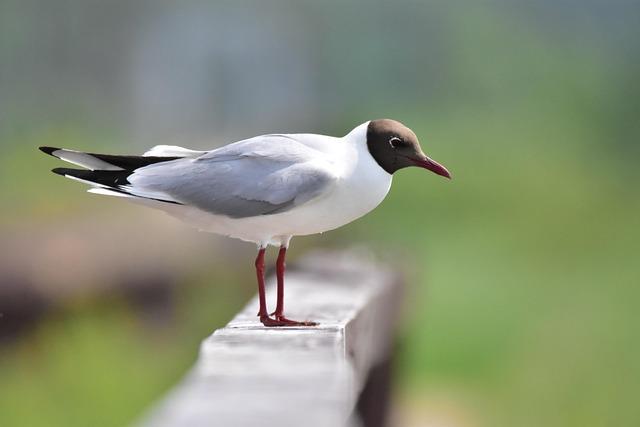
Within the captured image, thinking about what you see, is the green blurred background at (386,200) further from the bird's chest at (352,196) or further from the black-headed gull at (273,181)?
the bird's chest at (352,196)

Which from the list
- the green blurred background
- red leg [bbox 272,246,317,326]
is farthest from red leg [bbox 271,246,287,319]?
the green blurred background

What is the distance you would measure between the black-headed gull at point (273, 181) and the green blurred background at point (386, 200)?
1.42 meters

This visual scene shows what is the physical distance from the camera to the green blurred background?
529 centimetres

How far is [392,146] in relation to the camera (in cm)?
297

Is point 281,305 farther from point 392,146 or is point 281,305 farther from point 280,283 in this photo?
point 392,146

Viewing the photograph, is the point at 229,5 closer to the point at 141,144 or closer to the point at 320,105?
the point at 320,105

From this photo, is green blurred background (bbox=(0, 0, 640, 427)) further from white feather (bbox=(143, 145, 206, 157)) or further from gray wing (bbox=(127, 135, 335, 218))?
gray wing (bbox=(127, 135, 335, 218))

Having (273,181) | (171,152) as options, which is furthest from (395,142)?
(171,152)

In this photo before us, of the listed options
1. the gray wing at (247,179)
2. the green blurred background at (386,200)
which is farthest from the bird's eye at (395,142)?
the green blurred background at (386,200)

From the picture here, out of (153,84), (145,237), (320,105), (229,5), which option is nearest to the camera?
(145,237)

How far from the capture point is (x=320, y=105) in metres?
16.8

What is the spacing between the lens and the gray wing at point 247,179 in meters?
2.87

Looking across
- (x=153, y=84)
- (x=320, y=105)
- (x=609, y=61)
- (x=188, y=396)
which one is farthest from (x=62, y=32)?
(x=188, y=396)

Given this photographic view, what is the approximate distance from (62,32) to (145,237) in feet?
43.0
